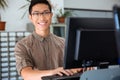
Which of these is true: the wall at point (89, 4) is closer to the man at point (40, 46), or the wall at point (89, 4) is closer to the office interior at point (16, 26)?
the office interior at point (16, 26)

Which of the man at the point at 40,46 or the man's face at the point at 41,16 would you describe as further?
the man's face at the point at 41,16

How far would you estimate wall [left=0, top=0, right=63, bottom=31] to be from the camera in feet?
11.3

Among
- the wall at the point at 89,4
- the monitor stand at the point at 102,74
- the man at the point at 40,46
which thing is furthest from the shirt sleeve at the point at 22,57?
the wall at the point at 89,4

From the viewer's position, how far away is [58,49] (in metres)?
1.94

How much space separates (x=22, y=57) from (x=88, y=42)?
67 cm

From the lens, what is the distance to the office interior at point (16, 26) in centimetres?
315

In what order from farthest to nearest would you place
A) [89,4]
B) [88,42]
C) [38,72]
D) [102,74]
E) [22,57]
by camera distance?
[89,4] < [22,57] < [38,72] < [88,42] < [102,74]

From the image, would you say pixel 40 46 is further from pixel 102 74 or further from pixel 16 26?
pixel 16 26

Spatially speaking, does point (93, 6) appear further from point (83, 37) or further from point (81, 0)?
point (83, 37)

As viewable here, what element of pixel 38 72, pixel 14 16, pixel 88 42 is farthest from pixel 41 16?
pixel 14 16

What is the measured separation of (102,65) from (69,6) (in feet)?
9.98

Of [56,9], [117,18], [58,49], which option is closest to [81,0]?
[56,9]

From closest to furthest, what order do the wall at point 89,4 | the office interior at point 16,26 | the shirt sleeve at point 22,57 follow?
the shirt sleeve at point 22,57 → the office interior at point 16,26 → the wall at point 89,4

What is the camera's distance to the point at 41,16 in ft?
6.20
